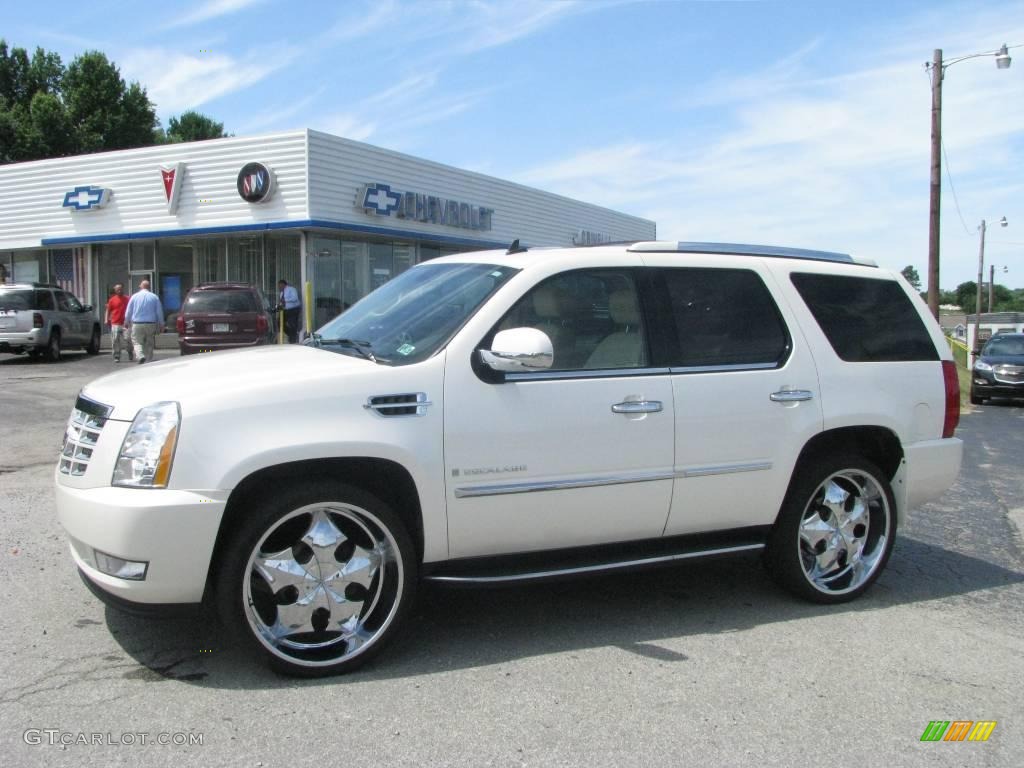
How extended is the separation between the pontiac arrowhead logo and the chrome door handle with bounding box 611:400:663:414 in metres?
22.6

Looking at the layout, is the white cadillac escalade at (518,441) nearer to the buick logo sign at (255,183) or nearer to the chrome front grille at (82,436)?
the chrome front grille at (82,436)

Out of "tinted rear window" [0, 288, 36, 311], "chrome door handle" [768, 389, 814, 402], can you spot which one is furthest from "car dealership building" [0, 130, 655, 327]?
"chrome door handle" [768, 389, 814, 402]

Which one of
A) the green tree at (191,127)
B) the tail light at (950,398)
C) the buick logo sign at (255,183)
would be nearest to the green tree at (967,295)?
the green tree at (191,127)

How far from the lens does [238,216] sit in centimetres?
2341

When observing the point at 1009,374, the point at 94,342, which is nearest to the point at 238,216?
the point at 94,342

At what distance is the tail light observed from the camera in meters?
5.16

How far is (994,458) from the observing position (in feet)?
35.4

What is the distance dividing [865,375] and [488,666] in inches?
102

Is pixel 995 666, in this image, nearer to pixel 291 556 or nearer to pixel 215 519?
pixel 291 556

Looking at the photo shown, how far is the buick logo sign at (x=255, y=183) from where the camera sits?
22.7 metres

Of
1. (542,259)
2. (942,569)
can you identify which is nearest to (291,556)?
(542,259)

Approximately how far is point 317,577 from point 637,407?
165 cm

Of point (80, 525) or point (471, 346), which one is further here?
point (471, 346)

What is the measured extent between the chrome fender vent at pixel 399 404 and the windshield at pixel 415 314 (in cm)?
19
